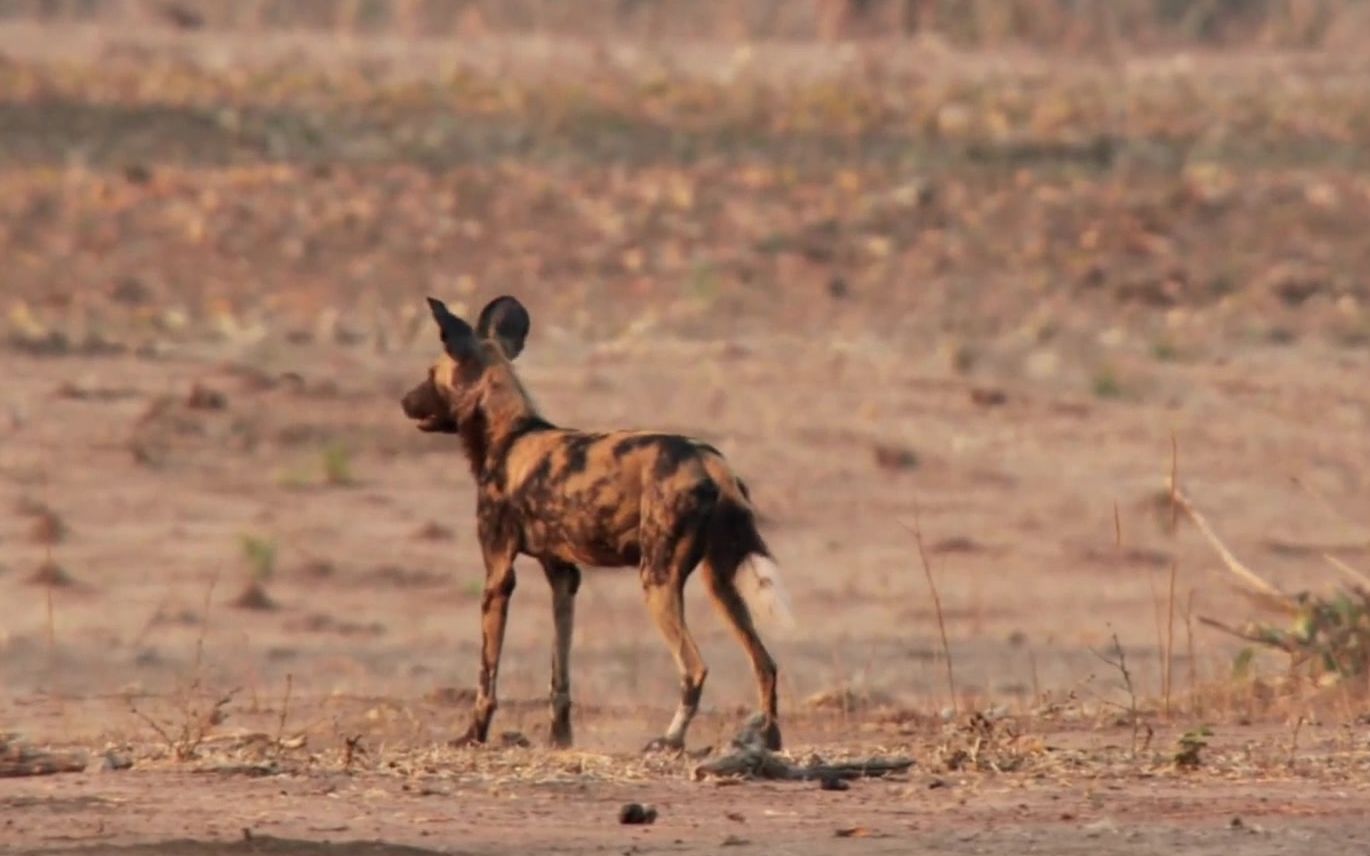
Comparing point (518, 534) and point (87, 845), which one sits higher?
point (518, 534)

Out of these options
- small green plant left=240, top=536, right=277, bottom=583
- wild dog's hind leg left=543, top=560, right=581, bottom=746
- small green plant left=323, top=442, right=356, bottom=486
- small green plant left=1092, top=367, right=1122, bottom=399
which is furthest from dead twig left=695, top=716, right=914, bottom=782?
small green plant left=1092, top=367, right=1122, bottom=399

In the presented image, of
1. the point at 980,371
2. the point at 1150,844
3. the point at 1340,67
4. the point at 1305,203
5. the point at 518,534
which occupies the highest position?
the point at 1340,67

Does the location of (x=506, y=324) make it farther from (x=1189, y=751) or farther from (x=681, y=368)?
→ (x=681, y=368)

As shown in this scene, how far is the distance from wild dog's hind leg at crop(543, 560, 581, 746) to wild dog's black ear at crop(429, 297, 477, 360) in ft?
2.28

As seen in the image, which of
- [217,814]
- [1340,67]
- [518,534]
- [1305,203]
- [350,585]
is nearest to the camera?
[217,814]

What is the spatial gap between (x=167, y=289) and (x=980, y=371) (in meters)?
5.58

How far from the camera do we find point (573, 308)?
857 inches

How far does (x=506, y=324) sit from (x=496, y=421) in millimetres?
406

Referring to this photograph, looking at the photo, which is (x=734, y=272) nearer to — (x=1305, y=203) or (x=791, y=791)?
(x=1305, y=203)

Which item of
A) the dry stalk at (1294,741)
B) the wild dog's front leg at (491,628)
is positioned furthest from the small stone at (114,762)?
the dry stalk at (1294,741)

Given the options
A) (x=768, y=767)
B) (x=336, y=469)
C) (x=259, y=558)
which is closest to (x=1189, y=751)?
(x=768, y=767)

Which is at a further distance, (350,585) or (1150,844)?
(350,585)

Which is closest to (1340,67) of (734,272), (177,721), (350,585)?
(734,272)

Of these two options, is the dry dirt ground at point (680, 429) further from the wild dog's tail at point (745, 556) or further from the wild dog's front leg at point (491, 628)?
the wild dog's tail at point (745, 556)
